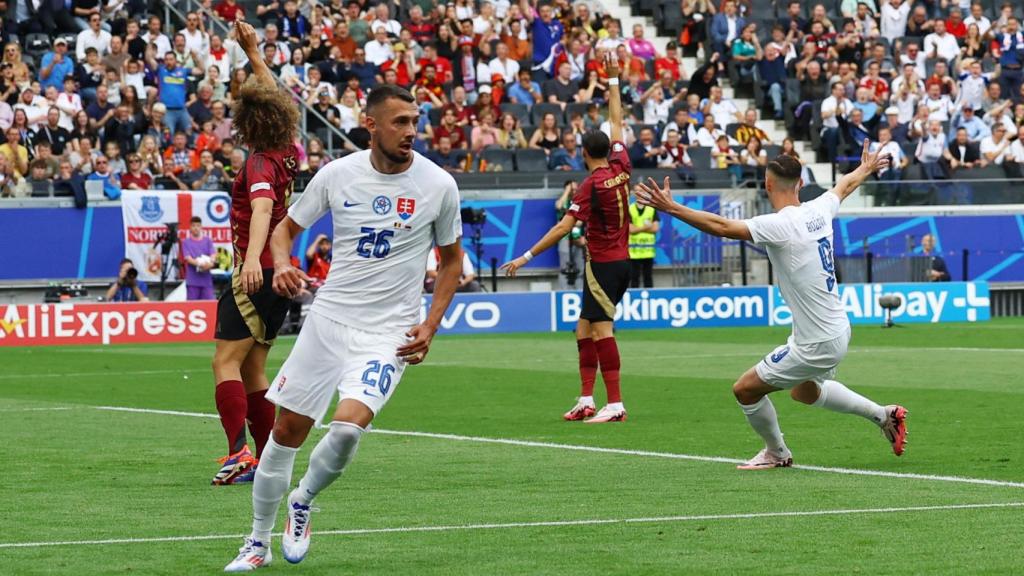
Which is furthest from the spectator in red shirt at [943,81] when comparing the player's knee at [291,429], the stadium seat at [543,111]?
the player's knee at [291,429]

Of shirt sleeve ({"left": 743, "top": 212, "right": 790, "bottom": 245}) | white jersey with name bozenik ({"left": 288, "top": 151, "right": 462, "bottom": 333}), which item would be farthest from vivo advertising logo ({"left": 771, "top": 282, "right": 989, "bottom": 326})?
white jersey with name bozenik ({"left": 288, "top": 151, "right": 462, "bottom": 333})

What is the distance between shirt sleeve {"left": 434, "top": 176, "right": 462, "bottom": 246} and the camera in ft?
26.3

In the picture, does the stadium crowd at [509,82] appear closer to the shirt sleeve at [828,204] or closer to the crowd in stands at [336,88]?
Result: the crowd in stands at [336,88]

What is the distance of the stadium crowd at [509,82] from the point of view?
29.7 metres

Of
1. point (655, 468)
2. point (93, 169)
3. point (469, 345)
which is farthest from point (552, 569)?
point (93, 169)

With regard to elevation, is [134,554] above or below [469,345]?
above

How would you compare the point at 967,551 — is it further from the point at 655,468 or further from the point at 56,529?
the point at 56,529

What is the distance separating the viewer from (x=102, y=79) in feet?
99.5

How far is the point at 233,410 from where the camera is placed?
10.8 meters

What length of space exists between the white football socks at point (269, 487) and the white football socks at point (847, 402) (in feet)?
15.2

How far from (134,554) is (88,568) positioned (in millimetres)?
375

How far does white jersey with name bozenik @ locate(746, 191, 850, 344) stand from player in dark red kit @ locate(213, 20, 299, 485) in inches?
111

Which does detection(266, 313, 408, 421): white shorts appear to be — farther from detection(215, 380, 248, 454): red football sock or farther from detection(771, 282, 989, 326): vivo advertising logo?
detection(771, 282, 989, 326): vivo advertising logo

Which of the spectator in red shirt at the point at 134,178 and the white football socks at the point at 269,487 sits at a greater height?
the spectator in red shirt at the point at 134,178
